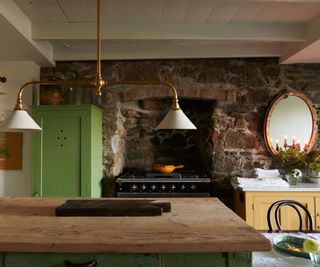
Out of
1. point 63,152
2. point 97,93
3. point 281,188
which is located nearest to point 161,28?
point 97,93

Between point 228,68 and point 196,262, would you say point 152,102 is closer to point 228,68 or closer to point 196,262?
point 228,68

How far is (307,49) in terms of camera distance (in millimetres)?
2869

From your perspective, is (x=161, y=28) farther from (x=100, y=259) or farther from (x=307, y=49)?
(x=100, y=259)

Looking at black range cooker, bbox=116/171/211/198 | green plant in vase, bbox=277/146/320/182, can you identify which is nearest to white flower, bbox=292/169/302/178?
green plant in vase, bbox=277/146/320/182

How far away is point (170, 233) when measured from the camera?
1154 millimetres

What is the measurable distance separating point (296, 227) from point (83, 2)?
3.08 meters

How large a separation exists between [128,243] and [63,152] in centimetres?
205

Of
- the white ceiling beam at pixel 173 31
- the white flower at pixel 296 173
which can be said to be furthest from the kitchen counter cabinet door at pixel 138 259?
the white flower at pixel 296 173

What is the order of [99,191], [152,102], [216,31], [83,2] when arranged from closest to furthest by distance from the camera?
[83,2]
[216,31]
[99,191]
[152,102]

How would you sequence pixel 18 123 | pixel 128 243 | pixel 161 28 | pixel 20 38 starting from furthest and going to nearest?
1. pixel 161 28
2. pixel 20 38
3. pixel 18 123
4. pixel 128 243

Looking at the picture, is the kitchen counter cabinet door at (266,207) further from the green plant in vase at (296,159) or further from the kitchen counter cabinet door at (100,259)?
the kitchen counter cabinet door at (100,259)

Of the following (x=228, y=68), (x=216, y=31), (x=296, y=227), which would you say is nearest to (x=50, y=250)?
(x=216, y=31)

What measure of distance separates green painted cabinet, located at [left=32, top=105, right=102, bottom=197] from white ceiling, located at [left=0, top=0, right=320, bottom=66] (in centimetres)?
75

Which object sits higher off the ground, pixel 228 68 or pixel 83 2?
pixel 83 2
